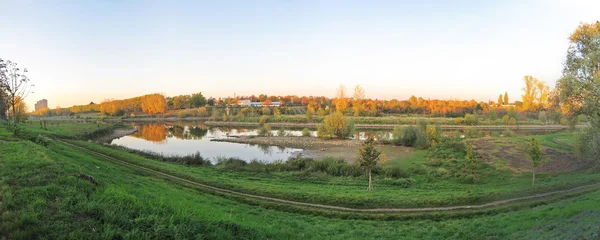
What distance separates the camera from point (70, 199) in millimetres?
7180

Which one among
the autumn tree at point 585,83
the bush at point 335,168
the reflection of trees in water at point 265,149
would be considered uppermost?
the autumn tree at point 585,83

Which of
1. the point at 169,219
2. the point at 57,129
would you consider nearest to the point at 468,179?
the point at 169,219

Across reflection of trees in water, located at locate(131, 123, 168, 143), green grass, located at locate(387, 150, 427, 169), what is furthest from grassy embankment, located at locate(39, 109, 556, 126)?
green grass, located at locate(387, 150, 427, 169)

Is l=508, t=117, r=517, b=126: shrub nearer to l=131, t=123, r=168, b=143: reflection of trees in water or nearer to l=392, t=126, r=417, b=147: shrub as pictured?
l=392, t=126, r=417, b=147: shrub

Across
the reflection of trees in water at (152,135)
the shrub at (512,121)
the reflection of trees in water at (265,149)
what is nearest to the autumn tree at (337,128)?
the reflection of trees in water at (265,149)

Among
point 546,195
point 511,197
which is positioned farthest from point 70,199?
point 546,195

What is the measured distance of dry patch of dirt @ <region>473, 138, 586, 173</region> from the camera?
2592 cm

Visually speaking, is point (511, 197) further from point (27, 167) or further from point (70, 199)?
point (27, 167)

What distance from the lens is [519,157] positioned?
31000 mm

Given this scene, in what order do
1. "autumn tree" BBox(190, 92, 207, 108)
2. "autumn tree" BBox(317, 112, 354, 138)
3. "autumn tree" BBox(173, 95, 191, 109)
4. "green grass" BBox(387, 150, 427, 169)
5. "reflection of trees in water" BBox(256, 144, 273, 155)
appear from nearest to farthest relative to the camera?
1. "green grass" BBox(387, 150, 427, 169)
2. "reflection of trees in water" BBox(256, 144, 273, 155)
3. "autumn tree" BBox(317, 112, 354, 138)
4. "autumn tree" BBox(173, 95, 191, 109)
5. "autumn tree" BBox(190, 92, 207, 108)

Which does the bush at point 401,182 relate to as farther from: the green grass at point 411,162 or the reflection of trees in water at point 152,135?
the reflection of trees in water at point 152,135

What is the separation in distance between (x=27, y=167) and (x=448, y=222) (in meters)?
15.4

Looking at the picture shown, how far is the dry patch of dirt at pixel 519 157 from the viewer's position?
25.9 metres

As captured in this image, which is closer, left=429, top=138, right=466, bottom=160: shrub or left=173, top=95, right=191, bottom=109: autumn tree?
left=429, top=138, right=466, bottom=160: shrub
